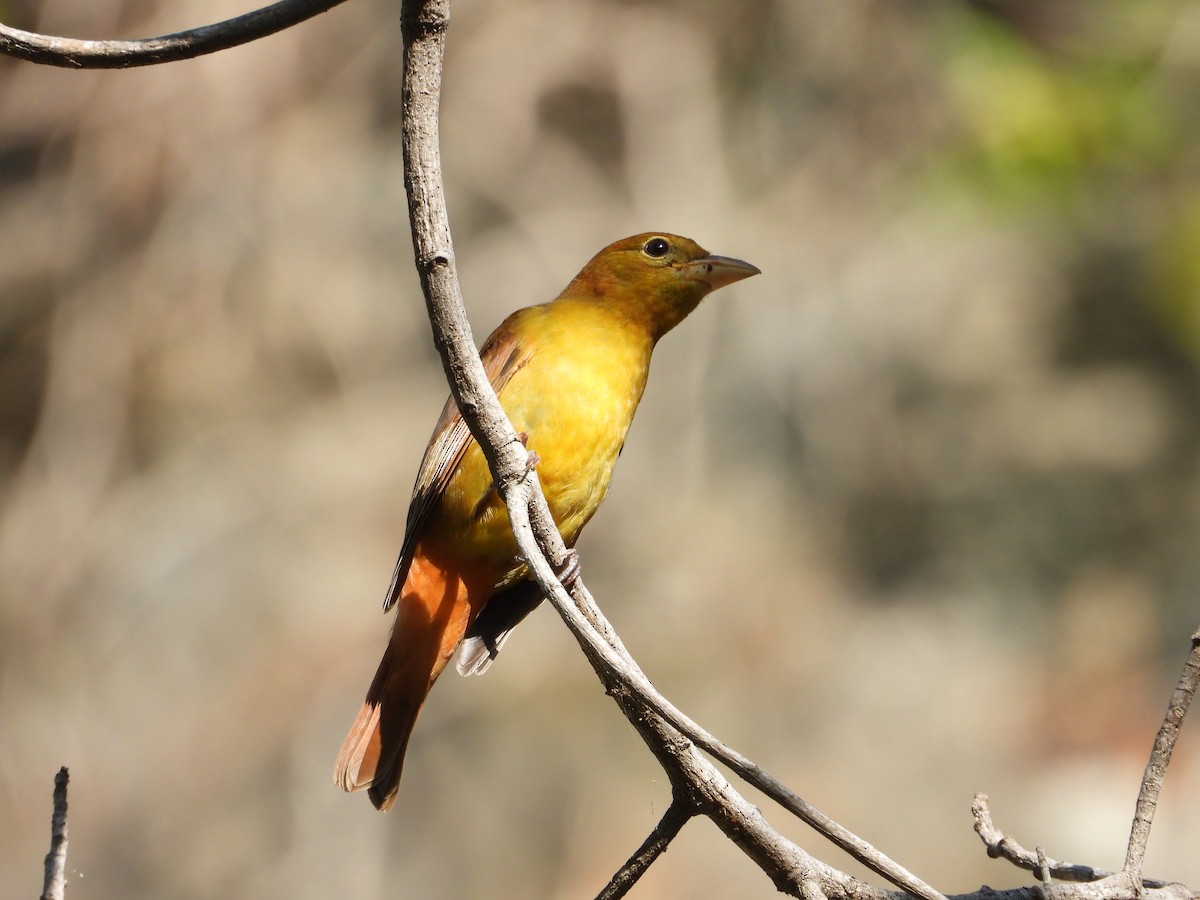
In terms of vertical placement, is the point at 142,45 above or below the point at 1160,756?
below

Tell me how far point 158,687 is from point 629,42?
14.7 feet

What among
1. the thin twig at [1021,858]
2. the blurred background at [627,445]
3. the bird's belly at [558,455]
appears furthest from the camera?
the blurred background at [627,445]

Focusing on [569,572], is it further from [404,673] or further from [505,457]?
[404,673]

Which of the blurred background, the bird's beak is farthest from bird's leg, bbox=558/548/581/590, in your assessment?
the blurred background

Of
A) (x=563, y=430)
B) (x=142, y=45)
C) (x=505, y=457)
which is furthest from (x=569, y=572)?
(x=142, y=45)

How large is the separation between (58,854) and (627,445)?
221 inches

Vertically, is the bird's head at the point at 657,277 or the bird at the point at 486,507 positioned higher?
the bird's head at the point at 657,277

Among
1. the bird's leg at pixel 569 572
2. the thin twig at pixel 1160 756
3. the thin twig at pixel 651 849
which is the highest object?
the thin twig at pixel 1160 756

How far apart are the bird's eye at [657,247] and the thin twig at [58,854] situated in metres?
2.37

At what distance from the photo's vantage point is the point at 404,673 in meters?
3.31

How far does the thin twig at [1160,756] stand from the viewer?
6.60 ft

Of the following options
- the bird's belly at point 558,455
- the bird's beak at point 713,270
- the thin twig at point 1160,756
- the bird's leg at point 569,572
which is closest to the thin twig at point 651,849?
the bird's leg at point 569,572

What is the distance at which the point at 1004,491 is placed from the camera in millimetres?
7504

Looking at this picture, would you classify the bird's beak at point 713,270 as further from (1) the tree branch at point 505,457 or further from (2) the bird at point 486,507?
(1) the tree branch at point 505,457
